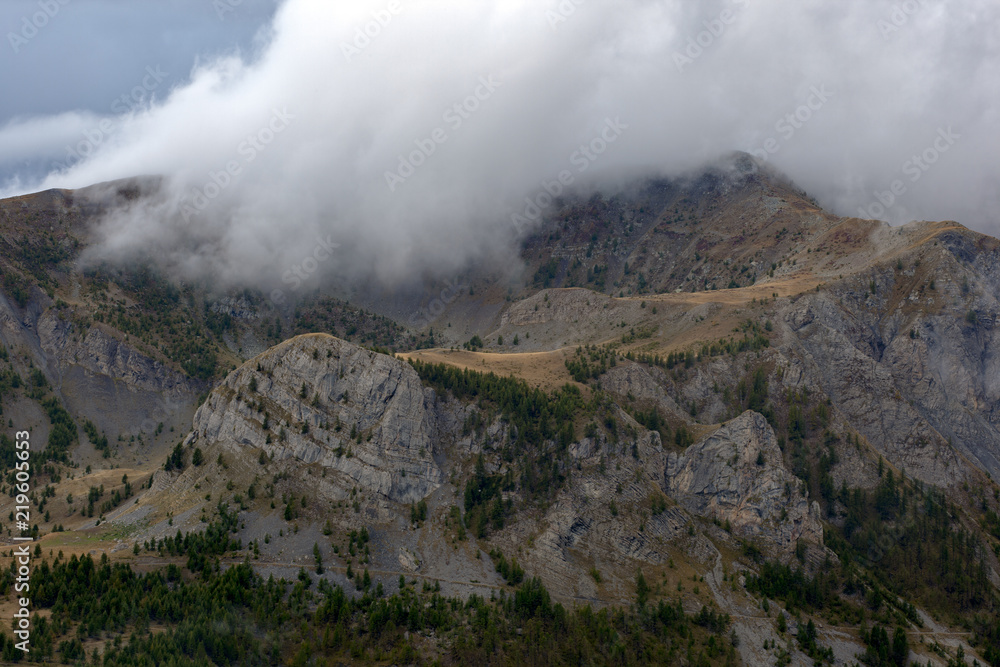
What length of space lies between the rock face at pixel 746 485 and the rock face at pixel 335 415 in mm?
66763

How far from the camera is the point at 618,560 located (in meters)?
166

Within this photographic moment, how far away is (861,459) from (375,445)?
131360mm

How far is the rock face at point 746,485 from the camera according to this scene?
17638cm

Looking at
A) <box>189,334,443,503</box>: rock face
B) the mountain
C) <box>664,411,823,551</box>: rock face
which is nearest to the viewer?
the mountain

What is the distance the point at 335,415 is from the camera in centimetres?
17838

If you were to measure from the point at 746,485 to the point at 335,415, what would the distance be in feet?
350

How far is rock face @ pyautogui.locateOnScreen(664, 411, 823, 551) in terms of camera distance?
579 feet

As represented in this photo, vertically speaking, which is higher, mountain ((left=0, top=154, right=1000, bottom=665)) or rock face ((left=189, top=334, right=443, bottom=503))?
rock face ((left=189, top=334, right=443, bottom=503))

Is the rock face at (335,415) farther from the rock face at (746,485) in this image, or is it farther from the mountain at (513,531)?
the rock face at (746,485)

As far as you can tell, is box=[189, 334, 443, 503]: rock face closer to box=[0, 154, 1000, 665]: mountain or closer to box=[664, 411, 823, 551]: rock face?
box=[0, 154, 1000, 665]: mountain

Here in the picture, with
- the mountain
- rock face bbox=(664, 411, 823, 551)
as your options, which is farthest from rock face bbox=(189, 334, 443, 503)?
rock face bbox=(664, 411, 823, 551)

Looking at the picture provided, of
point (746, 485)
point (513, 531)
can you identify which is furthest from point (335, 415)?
point (746, 485)

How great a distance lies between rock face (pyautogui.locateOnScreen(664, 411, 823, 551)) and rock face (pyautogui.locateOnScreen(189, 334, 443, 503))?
2628 inches

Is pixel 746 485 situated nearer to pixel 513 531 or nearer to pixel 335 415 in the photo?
pixel 513 531
